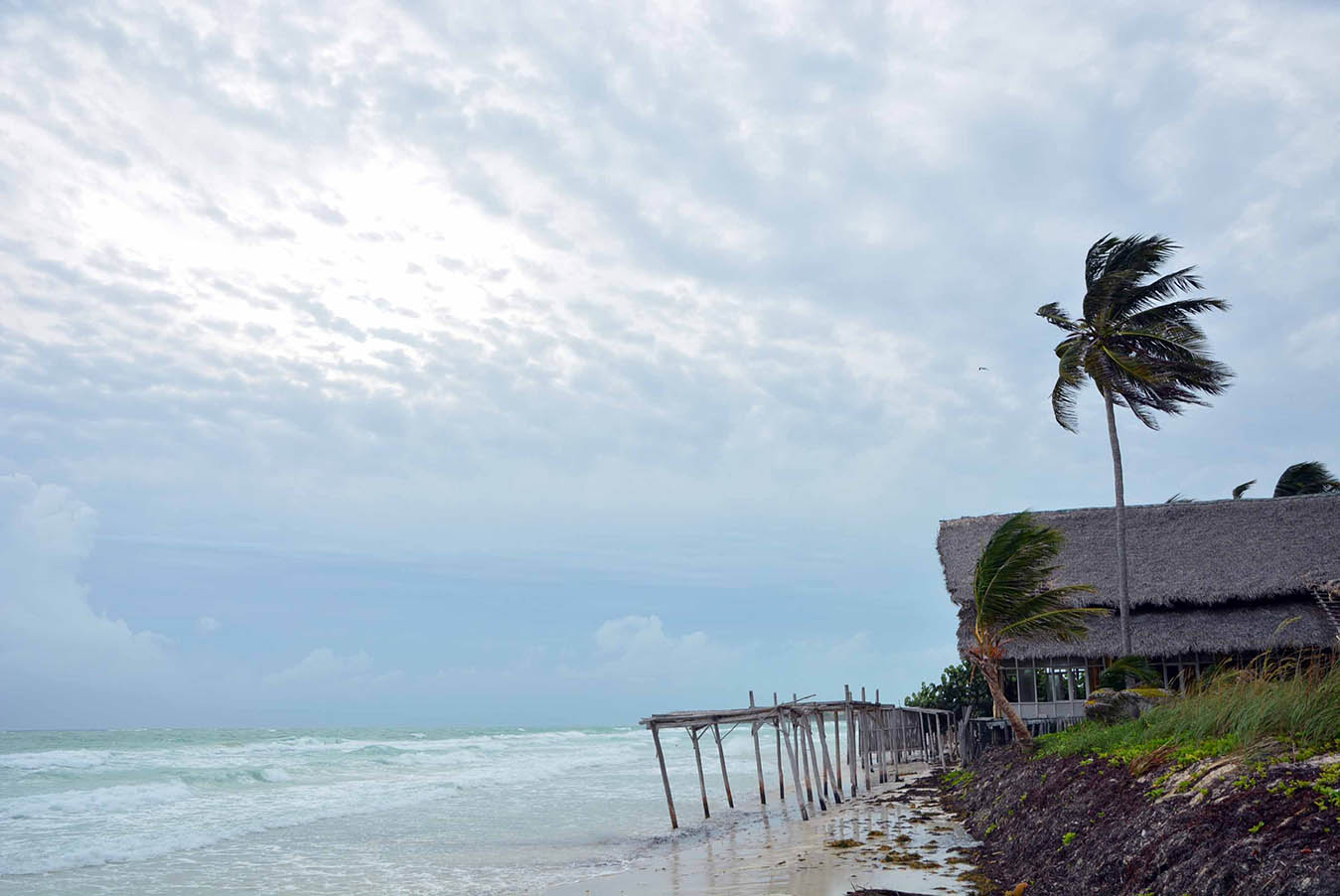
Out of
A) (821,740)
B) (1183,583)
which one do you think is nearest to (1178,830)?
(821,740)

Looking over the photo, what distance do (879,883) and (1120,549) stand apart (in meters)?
12.2

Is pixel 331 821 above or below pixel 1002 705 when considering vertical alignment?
below

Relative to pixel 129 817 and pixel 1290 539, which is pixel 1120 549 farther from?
pixel 129 817

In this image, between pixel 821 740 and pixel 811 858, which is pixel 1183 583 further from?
pixel 811 858

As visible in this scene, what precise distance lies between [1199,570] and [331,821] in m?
A: 19.1

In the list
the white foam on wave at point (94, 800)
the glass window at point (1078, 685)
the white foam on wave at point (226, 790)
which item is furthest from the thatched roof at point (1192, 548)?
the white foam on wave at point (94, 800)

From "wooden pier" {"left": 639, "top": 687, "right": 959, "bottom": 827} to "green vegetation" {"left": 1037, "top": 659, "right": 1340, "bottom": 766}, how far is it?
787cm

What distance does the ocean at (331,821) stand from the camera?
46.4 feet

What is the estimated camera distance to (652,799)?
77.4ft

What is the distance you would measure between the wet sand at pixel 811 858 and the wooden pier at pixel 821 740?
1.24 meters

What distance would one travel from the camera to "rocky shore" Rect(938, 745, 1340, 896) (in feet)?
16.8

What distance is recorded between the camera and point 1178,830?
20.7ft

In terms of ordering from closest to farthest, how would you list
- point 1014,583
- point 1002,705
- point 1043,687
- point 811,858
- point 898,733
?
point 811,858 < point 1002,705 < point 1014,583 < point 1043,687 < point 898,733

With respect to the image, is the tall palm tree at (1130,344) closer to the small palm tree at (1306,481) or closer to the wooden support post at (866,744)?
the wooden support post at (866,744)
